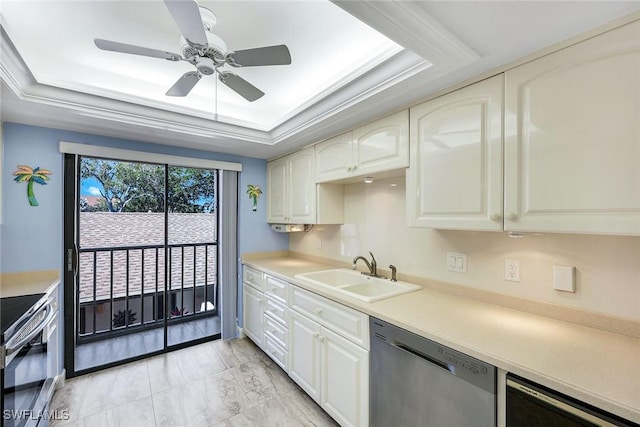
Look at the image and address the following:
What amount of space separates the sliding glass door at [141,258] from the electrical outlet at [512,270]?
300cm

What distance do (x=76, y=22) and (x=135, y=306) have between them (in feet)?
10.6

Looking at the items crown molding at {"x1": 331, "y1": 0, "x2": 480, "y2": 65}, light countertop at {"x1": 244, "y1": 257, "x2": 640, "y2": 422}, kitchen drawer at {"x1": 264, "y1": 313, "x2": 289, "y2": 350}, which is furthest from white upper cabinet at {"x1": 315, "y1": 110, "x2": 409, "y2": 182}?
kitchen drawer at {"x1": 264, "y1": 313, "x2": 289, "y2": 350}

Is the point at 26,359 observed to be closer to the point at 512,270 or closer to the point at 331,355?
the point at 331,355

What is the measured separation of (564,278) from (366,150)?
1.39 metres

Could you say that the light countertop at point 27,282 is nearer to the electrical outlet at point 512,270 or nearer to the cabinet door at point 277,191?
the cabinet door at point 277,191

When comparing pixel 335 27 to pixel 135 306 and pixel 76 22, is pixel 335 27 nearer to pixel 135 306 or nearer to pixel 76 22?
pixel 76 22

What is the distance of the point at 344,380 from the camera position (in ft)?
5.86

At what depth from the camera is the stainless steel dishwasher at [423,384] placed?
1.13m

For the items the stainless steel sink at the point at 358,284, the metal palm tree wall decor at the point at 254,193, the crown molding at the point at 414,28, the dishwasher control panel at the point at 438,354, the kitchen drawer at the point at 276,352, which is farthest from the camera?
the metal palm tree wall decor at the point at 254,193

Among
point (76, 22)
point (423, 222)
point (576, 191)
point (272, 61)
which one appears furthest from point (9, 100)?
point (576, 191)

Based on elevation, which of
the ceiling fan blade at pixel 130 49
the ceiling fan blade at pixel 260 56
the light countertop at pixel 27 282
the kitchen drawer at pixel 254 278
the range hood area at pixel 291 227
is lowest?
the kitchen drawer at pixel 254 278

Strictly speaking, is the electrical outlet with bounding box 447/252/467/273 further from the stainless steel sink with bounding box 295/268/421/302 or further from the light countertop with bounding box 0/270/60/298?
the light countertop with bounding box 0/270/60/298

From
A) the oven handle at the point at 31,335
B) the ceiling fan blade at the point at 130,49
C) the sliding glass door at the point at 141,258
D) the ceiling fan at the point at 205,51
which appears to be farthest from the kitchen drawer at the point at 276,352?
the ceiling fan blade at the point at 130,49

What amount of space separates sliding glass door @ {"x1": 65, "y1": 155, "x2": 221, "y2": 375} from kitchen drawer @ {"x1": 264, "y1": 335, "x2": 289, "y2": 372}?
3.01ft
